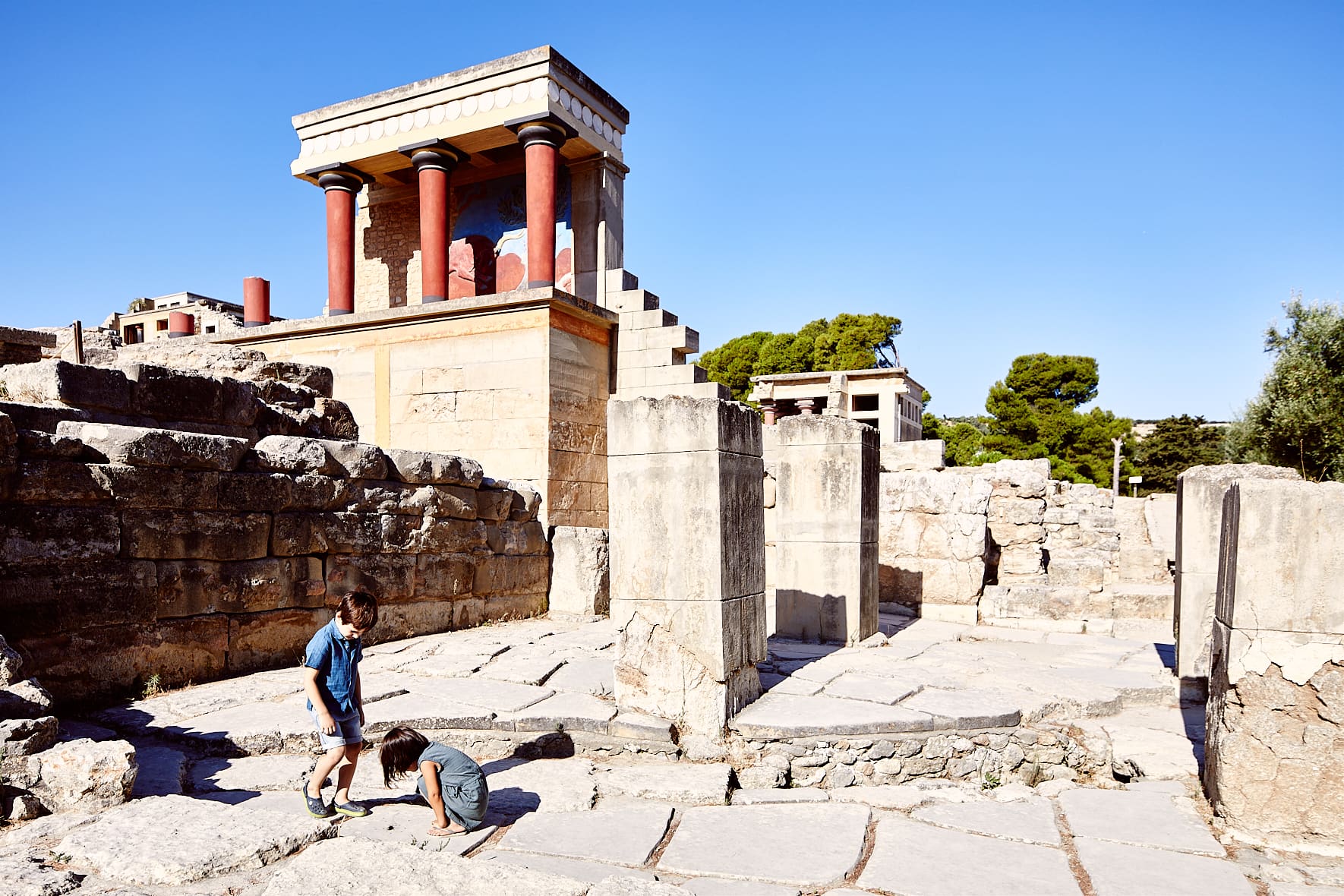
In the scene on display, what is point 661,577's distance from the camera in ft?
15.4

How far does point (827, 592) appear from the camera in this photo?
7.21 metres

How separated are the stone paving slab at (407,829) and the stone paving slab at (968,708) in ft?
8.28

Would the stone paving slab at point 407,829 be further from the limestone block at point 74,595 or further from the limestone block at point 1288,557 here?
the limestone block at point 1288,557

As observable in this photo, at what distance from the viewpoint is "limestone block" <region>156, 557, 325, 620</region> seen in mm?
5516

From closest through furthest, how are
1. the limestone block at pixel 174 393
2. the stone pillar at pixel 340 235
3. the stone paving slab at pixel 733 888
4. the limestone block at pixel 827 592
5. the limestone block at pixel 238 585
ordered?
the stone paving slab at pixel 733 888 → the limestone block at pixel 238 585 → the limestone block at pixel 174 393 → the limestone block at pixel 827 592 → the stone pillar at pixel 340 235

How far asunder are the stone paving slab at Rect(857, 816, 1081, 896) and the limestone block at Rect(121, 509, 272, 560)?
467 cm

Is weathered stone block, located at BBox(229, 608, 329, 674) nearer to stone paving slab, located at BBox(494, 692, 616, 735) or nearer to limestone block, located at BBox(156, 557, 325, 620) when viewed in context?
limestone block, located at BBox(156, 557, 325, 620)

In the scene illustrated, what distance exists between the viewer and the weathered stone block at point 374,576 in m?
6.75

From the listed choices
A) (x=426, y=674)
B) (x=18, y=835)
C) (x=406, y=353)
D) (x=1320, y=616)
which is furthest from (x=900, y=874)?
(x=406, y=353)

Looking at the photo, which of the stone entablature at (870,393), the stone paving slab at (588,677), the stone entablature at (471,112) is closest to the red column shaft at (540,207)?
the stone entablature at (471,112)

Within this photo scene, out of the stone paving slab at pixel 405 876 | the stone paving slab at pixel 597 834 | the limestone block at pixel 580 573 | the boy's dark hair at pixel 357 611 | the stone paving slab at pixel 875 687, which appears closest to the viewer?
the stone paving slab at pixel 405 876

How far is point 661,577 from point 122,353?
34.5 ft

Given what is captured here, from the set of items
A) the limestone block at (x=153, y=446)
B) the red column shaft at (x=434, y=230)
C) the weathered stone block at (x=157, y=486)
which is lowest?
the weathered stone block at (x=157, y=486)

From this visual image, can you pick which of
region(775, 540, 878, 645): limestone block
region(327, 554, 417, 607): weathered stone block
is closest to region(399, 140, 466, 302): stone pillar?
region(327, 554, 417, 607): weathered stone block
